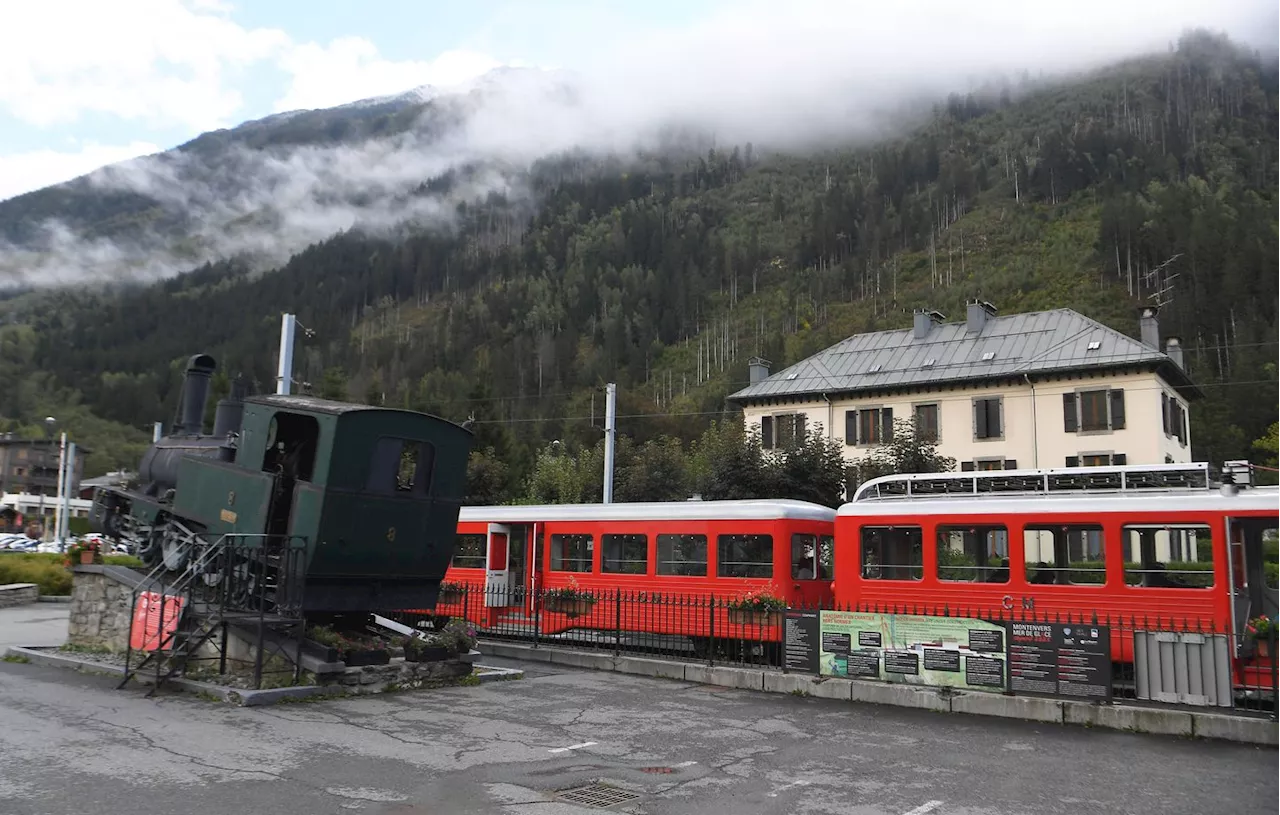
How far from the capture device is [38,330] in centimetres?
18062

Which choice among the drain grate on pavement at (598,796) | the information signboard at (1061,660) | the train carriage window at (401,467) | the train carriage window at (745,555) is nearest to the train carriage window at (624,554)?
the train carriage window at (745,555)

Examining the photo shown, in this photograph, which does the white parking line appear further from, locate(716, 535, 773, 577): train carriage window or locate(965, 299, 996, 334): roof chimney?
locate(965, 299, 996, 334): roof chimney

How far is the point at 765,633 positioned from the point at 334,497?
7.26 m

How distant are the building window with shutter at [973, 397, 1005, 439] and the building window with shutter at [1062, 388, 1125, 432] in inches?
94.2

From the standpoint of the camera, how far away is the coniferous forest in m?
72.9

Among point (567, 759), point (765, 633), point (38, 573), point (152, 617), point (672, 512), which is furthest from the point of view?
point (38, 573)

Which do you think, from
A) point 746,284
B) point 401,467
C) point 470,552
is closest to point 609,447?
point 470,552

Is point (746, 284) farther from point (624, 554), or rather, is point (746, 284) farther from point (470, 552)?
point (624, 554)

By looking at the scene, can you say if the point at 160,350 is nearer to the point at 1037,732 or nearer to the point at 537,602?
the point at 537,602

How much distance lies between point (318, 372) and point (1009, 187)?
104 metres

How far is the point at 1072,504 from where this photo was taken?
1361 cm

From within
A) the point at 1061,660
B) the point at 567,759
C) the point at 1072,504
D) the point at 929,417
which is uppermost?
the point at 929,417

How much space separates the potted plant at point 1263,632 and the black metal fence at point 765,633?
0.03 m

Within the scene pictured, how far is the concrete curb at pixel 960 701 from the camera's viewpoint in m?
9.97
